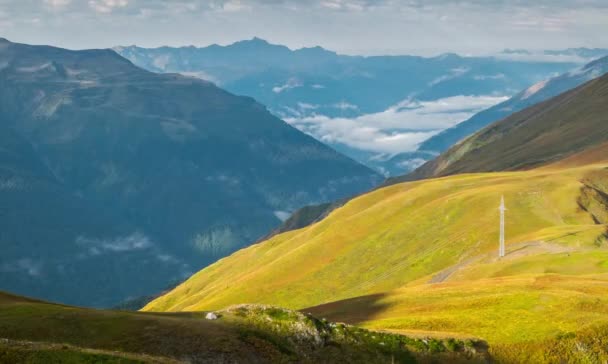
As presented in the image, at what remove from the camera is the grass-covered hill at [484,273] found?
58062 mm

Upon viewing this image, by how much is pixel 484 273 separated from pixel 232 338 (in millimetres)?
76474

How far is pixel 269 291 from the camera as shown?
614 feet

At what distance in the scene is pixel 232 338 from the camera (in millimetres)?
44031

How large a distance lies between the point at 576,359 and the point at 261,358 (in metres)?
23.8

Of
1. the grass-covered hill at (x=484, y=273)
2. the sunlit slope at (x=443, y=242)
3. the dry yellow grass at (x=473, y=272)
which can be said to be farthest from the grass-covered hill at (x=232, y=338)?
the sunlit slope at (x=443, y=242)

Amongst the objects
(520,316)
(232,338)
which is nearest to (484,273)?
(520,316)

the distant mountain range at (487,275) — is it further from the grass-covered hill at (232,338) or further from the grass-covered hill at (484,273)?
the grass-covered hill at (232,338)

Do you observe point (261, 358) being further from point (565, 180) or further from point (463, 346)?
point (565, 180)

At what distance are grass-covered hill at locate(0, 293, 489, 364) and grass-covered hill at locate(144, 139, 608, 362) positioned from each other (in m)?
7.39

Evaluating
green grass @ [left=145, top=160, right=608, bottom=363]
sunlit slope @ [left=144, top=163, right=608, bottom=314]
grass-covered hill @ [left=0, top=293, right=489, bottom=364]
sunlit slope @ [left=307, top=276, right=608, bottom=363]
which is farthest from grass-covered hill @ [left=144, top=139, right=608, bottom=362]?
grass-covered hill @ [left=0, top=293, right=489, bottom=364]

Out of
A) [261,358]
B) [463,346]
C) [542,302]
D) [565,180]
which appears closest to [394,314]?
[542,302]

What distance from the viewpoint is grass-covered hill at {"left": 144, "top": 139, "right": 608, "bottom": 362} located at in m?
58.1

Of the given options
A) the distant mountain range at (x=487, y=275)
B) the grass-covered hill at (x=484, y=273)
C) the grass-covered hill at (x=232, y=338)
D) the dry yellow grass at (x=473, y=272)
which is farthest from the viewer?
the dry yellow grass at (x=473, y=272)

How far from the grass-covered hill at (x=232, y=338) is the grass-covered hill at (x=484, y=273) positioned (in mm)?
7395
